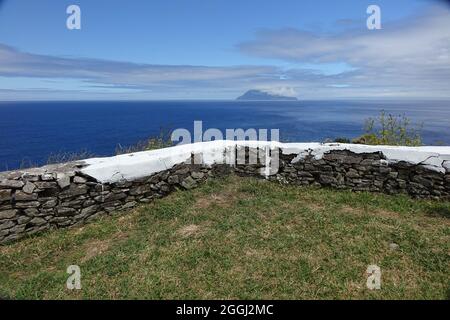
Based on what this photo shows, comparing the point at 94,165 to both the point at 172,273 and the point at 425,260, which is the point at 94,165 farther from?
the point at 425,260

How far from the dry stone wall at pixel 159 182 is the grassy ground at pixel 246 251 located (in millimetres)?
257

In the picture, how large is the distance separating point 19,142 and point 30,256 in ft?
223

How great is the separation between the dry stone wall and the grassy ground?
0.84 feet

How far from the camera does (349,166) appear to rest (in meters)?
6.66

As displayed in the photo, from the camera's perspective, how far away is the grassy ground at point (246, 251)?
3.57 meters

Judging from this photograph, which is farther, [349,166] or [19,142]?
[19,142]

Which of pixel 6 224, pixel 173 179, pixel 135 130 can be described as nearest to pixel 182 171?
pixel 173 179

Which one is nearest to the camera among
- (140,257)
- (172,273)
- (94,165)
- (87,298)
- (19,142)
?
(87,298)

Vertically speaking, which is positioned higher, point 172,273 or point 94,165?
point 94,165

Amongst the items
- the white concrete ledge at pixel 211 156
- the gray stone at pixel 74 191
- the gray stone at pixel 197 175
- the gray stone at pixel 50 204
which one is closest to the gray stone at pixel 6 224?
the gray stone at pixel 50 204

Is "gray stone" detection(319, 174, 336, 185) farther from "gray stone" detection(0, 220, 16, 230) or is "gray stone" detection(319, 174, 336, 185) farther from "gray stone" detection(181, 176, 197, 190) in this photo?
"gray stone" detection(0, 220, 16, 230)

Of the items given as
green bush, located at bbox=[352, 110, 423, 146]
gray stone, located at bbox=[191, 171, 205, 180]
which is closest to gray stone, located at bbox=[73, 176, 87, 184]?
gray stone, located at bbox=[191, 171, 205, 180]

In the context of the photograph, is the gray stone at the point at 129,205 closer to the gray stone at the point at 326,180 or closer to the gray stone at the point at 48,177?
the gray stone at the point at 48,177

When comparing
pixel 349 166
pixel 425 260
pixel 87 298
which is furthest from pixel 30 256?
pixel 349 166
